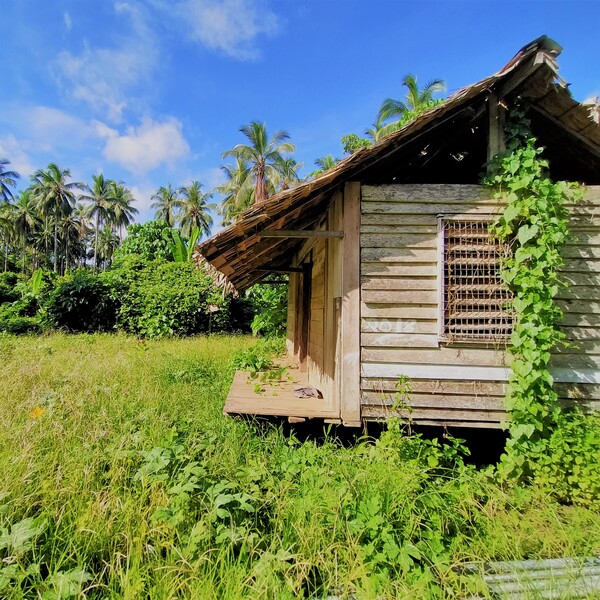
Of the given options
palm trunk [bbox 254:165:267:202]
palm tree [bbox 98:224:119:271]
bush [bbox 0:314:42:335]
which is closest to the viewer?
bush [bbox 0:314:42:335]

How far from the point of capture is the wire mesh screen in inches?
166

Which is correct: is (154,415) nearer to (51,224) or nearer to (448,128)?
(448,128)

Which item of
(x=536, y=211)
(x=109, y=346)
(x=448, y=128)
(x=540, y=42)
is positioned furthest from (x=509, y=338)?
(x=109, y=346)

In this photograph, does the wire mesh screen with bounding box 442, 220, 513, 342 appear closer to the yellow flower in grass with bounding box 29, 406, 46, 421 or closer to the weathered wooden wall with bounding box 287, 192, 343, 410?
the weathered wooden wall with bounding box 287, 192, 343, 410

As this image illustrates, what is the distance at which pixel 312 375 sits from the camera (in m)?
6.59

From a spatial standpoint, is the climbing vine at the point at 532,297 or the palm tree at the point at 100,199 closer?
the climbing vine at the point at 532,297

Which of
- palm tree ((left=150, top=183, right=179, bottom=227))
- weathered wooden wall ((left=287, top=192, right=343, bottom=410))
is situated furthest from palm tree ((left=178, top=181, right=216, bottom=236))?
weathered wooden wall ((left=287, top=192, right=343, bottom=410))

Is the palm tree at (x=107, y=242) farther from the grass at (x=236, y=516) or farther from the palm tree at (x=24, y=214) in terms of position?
the grass at (x=236, y=516)

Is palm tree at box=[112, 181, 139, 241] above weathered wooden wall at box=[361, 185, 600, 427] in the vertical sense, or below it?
above

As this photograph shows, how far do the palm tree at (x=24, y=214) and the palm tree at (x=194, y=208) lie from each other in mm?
14311

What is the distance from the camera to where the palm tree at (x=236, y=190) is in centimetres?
2661

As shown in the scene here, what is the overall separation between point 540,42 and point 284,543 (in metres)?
5.00

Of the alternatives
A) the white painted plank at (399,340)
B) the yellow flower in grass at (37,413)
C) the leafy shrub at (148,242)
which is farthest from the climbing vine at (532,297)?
the leafy shrub at (148,242)

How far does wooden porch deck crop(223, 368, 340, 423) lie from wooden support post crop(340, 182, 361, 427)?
0.93ft
